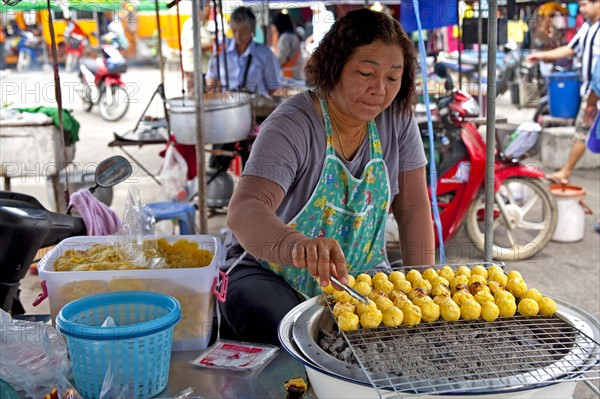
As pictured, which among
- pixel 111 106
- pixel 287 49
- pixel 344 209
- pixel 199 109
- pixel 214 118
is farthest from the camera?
pixel 111 106

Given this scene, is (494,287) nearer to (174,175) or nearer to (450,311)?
(450,311)

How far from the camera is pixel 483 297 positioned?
1.56 metres

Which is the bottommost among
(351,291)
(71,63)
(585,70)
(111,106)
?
(351,291)

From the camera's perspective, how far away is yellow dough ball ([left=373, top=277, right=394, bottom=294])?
5.41 feet

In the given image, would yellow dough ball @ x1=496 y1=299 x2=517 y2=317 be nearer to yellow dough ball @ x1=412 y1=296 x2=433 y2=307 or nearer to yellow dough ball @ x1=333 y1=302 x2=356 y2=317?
yellow dough ball @ x1=412 y1=296 x2=433 y2=307

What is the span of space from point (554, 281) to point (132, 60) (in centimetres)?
1803

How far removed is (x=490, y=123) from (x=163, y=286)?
1181mm

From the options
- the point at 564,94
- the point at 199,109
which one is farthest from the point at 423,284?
the point at 564,94

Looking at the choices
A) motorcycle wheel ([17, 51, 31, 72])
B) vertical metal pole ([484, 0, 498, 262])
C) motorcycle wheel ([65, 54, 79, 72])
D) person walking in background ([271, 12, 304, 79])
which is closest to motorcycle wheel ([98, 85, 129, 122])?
person walking in background ([271, 12, 304, 79])

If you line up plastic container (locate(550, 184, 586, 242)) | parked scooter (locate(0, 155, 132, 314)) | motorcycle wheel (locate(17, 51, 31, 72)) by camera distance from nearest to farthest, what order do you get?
parked scooter (locate(0, 155, 132, 314)), plastic container (locate(550, 184, 586, 242)), motorcycle wheel (locate(17, 51, 31, 72))

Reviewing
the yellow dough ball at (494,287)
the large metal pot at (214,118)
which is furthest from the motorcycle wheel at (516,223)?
the yellow dough ball at (494,287)

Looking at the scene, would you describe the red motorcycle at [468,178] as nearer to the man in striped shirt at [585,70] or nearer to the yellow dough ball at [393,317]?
the man in striped shirt at [585,70]

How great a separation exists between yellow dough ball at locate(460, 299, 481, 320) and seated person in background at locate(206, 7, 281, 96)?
4738mm

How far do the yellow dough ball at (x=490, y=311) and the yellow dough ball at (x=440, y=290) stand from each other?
11 cm
